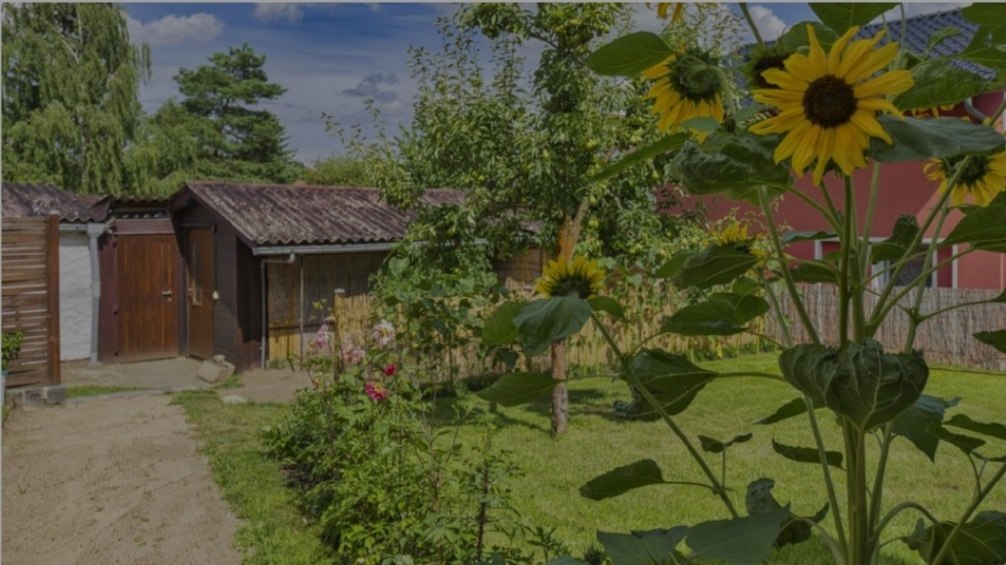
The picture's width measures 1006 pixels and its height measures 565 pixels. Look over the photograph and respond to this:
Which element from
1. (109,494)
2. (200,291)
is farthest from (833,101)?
(200,291)

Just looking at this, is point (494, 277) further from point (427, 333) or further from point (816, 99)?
point (816, 99)

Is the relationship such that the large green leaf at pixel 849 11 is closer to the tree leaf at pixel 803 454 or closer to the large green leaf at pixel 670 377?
the large green leaf at pixel 670 377

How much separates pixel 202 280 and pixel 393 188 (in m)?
3.75

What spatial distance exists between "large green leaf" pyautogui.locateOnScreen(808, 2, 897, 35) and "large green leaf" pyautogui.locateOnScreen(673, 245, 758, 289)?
19 cm

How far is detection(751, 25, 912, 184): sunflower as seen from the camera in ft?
1.59

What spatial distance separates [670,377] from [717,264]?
121 millimetres

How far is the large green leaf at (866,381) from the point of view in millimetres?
470

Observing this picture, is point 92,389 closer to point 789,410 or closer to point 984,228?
point 789,410

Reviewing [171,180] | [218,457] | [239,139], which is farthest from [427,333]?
[239,139]

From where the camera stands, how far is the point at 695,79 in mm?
659

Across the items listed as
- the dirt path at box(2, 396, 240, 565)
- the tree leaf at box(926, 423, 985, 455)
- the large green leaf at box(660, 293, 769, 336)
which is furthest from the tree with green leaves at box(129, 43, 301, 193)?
the tree leaf at box(926, 423, 985, 455)

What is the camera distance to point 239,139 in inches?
747

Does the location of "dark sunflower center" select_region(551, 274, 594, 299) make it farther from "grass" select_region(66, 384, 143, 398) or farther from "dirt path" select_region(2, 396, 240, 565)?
"grass" select_region(66, 384, 143, 398)

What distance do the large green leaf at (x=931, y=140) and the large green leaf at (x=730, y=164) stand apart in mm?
67
